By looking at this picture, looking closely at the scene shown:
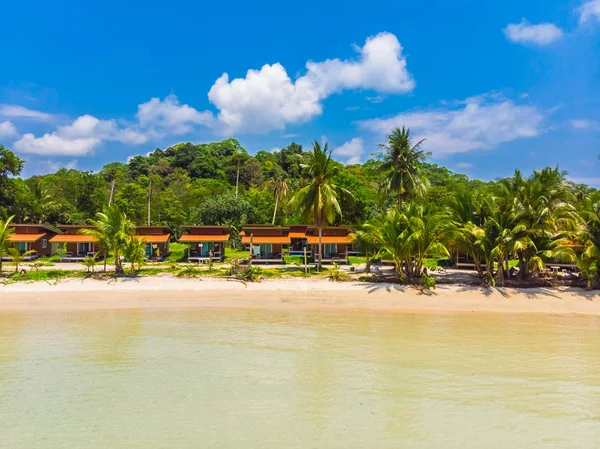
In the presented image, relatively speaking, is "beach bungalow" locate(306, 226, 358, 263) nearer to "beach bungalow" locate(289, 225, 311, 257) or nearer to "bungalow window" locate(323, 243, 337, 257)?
"bungalow window" locate(323, 243, 337, 257)

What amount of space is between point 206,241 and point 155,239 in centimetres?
461

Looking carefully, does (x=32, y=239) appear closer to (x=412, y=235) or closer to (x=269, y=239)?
(x=269, y=239)

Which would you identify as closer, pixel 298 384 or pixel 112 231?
pixel 298 384

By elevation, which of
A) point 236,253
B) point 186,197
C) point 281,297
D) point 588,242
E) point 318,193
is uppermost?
point 186,197

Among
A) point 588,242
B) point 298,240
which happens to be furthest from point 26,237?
point 588,242

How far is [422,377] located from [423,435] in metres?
2.77

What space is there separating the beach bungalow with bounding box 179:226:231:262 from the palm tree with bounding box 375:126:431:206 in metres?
14.5

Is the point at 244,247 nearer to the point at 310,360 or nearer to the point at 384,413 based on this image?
the point at 310,360

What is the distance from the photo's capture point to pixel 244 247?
131ft

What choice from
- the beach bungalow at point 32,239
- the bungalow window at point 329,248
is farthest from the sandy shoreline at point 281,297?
the beach bungalow at point 32,239

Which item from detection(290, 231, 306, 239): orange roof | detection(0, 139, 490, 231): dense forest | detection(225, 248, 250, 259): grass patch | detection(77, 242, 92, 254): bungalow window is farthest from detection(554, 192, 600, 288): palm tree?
detection(77, 242, 92, 254): bungalow window

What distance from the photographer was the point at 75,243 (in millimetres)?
34031

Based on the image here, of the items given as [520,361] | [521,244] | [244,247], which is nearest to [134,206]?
[244,247]

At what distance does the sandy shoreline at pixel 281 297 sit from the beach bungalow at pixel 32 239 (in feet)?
43.6
